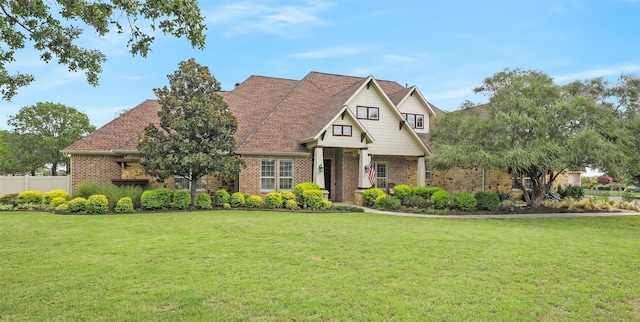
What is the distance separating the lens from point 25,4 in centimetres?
690

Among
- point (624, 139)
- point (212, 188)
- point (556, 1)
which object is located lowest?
point (212, 188)

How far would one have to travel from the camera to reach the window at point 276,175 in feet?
61.3

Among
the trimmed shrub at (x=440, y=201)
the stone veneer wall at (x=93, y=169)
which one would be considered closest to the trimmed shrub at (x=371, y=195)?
the trimmed shrub at (x=440, y=201)

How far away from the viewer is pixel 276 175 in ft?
61.7

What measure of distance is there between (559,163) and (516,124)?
219 cm

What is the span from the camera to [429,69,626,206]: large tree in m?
14.2

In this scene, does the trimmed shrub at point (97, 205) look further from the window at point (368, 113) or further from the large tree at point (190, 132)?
the window at point (368, 113)

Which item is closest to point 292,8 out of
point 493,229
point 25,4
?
point 25,4

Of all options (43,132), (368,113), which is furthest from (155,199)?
(43,132)

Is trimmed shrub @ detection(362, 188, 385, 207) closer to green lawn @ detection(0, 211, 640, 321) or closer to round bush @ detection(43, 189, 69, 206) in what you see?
green lawn @ detection(0, 211, 640, 321)

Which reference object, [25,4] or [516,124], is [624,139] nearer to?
[516,124]

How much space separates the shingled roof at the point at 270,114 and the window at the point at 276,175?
77cm

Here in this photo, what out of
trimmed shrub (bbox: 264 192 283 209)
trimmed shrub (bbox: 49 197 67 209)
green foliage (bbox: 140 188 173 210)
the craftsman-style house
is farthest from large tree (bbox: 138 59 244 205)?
trimmed shrub (bbox: 49 197 67 209)

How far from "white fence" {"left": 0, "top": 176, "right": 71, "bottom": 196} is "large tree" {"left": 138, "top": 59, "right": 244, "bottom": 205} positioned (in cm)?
753
